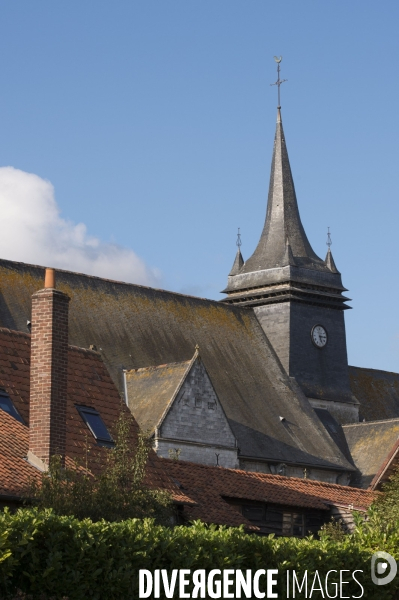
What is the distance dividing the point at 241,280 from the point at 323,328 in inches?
146

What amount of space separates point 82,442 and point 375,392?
33.1 m

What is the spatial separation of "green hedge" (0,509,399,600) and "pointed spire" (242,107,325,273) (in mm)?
32244

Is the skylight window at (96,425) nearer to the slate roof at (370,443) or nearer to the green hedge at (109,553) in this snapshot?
the green hedge at (109,553)

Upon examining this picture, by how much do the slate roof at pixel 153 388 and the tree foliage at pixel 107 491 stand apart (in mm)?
15646

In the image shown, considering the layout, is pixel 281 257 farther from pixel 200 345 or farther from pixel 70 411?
pixel 70 411

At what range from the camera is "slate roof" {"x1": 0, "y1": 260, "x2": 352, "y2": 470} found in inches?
1592

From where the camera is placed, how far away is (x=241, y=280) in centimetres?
5025

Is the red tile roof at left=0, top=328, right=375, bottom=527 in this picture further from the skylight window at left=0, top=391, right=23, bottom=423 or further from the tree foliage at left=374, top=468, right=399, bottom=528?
the tree foliage at left=374, top=468, right=399, bottom=528

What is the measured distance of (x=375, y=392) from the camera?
176 ft

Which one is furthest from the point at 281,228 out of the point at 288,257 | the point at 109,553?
the point at 109,553

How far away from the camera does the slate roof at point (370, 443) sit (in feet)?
147

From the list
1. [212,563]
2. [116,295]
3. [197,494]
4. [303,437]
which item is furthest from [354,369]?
[212,563]

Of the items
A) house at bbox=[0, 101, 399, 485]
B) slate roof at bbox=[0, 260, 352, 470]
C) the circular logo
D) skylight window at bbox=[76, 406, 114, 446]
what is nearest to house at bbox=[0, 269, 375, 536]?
skylight window at bbox=[76, 406, 114, 446]

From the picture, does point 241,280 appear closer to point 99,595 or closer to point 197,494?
point 197,494
